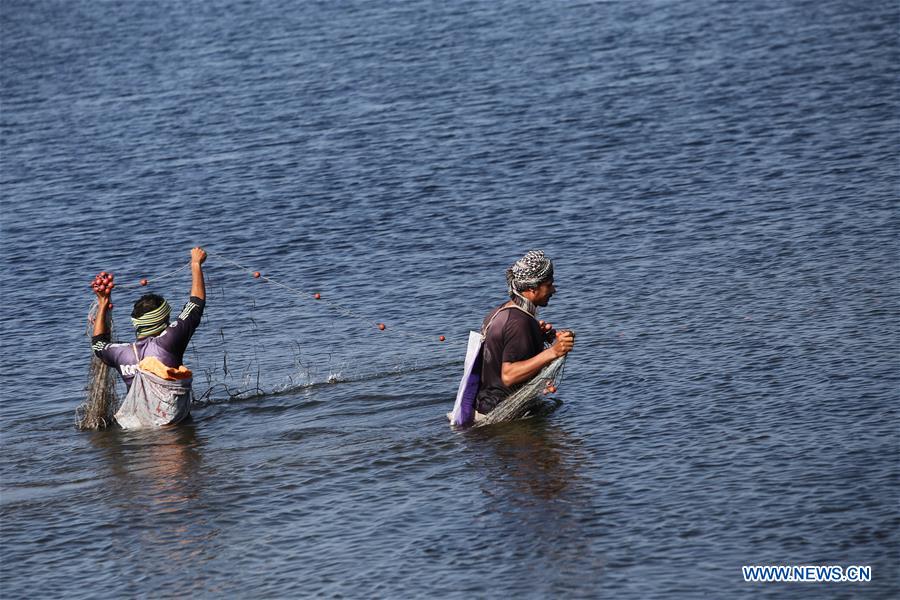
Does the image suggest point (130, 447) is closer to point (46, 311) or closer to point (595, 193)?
point (46, 311)

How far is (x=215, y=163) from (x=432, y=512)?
15.9 m

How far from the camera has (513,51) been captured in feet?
105

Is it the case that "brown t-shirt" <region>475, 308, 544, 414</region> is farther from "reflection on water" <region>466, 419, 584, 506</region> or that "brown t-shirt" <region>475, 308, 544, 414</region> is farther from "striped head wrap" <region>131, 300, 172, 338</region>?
"striped head wrap" <region>131, 300, 172, 338</region>

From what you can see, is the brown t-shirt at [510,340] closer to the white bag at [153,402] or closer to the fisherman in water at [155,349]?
the fisherman in water at [155,349]

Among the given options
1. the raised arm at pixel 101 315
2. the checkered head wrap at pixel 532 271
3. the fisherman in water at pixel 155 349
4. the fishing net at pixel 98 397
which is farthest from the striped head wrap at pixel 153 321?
the checkered head wrap at pixel 532 271

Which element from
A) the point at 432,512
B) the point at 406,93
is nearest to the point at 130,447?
the point at 432,512

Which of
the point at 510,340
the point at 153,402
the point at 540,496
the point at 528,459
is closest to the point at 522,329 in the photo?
the point at 510,340

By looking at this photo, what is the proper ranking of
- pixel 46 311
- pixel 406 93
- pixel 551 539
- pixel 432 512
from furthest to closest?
pixel 406 93
pixel 46 311
pixel 432 512
pixel 551 539

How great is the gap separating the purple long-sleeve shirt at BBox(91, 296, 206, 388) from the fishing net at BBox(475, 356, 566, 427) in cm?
276

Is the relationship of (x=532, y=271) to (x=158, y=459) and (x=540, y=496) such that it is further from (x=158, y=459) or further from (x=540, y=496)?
(x=158, y=459)

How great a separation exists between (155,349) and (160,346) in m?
0.06

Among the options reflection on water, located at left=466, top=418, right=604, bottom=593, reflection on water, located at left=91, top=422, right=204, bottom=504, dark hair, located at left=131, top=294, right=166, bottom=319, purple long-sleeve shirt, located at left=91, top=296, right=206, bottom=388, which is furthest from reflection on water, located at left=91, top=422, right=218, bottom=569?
reflection on water, located at left=466, top=418, right=604, bottom=593

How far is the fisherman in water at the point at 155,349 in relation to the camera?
1320 cm

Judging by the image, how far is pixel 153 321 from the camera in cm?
1330
